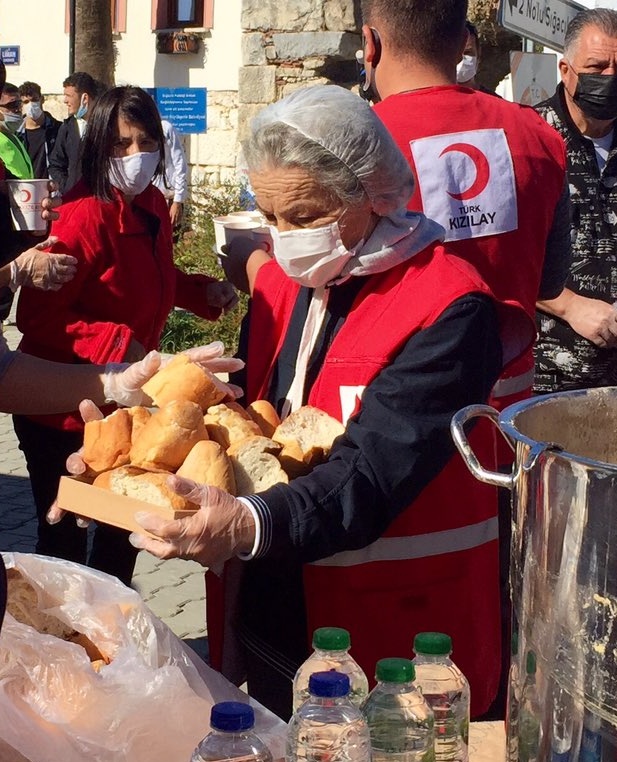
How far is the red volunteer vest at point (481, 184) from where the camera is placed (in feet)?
9.80

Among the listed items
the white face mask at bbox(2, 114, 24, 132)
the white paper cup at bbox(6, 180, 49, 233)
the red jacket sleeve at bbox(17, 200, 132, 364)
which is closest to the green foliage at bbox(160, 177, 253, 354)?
the white face mask at bbox(2, 114, 24, 132)

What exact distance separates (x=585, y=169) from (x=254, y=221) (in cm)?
140

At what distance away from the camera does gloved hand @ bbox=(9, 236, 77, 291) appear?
12.4 ft

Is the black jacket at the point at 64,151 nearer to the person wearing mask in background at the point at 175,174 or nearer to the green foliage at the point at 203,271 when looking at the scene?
the person wearing mask in background at the point at 175,174

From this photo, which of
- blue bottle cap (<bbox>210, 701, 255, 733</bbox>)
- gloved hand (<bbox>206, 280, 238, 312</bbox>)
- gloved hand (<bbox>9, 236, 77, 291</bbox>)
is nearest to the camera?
blue bottle cap (<bbox>210, 701, 255, 733</bbox>)

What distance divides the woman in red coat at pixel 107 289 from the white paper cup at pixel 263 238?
97 centimetres

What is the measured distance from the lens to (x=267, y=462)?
2.14 m

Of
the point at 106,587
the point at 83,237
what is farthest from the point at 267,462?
the point at 83,237

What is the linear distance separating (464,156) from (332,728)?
6.02ft

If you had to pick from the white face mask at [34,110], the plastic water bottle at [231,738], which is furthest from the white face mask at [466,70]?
the white face mask at [34,110]

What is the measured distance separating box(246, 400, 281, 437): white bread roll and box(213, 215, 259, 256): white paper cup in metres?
0.79

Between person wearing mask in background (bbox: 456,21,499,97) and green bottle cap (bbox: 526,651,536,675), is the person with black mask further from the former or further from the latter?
green bottle cap (bbox: 526,651,536,675)

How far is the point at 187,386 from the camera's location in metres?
2.31

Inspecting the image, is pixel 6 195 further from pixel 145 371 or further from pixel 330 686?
pixel 330 686
